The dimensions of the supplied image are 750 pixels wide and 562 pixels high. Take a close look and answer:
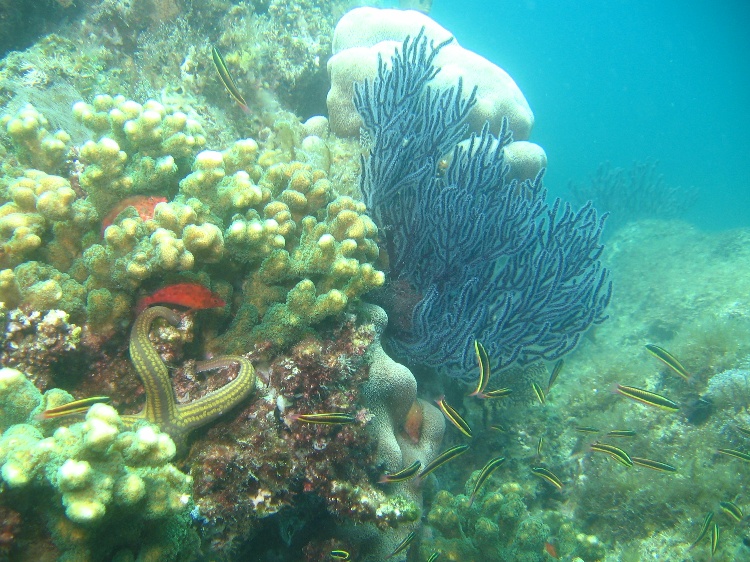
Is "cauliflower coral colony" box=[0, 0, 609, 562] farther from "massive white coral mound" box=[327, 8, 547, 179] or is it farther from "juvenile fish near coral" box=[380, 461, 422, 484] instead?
"massive white coral mound" box=[327, 8, 547, 179]

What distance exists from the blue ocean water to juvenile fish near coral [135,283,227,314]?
63.1 m

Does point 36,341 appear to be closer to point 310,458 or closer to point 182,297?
point 182,297

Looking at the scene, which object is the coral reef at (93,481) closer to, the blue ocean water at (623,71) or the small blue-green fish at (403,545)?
the small blue-green fish at (403,545)

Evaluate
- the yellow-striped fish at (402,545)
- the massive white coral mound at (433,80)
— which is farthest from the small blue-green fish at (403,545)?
the massive white coral mound at (433,80)

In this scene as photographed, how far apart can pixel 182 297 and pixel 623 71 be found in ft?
405

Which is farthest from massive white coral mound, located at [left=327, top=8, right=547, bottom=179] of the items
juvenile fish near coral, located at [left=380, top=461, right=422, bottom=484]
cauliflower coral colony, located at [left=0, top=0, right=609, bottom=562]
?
juvenile fish near coral, located at [left=380, top=461, right=422, bottom=484]

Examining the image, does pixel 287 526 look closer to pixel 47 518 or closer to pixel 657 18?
pixel 47 518

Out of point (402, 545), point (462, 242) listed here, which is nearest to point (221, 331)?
point (402, 545)

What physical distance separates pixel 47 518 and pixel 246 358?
1.41m

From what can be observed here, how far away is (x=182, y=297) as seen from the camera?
2.88m

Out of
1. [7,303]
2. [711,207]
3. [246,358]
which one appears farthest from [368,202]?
Result: [711,207]

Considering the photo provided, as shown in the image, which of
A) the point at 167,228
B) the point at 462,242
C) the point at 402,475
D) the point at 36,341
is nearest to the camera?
the point at 36,341

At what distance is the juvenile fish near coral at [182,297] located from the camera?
2.83 m

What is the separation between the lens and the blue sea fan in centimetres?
477
